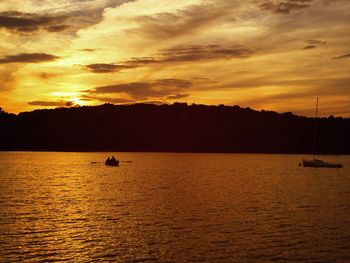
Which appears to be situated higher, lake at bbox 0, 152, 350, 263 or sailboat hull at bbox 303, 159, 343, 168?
sailboat hull at bbox 303, 159, 343, 168

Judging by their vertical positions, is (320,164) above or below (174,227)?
above

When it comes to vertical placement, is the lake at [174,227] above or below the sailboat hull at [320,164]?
below

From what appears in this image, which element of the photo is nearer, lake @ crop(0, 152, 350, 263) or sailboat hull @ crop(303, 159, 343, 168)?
lake @ crop(0, 152, 350, 263)

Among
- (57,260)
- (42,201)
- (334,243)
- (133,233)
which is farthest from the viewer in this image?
(42,201)

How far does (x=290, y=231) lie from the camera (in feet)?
171

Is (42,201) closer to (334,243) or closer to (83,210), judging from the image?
(83,210)

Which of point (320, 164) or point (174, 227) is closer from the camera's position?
point (174, 227)

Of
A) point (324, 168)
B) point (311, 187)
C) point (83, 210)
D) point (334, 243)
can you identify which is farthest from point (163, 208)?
point (324, 168)

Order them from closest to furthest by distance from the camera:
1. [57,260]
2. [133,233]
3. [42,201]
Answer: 1. [57,260]
2. [133,233]
3. [42,201]

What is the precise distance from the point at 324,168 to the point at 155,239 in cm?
16367

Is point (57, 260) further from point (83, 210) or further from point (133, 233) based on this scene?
point (83, 210)

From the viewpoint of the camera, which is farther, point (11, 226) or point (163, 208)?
point (163, 208)

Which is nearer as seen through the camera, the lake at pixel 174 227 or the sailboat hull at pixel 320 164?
the lake at pixel 174 227

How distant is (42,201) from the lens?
A: 78.5m
